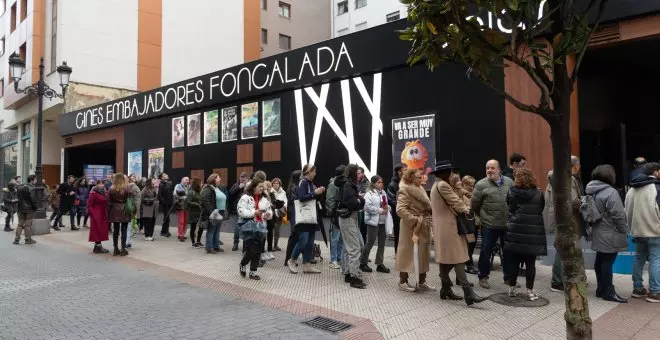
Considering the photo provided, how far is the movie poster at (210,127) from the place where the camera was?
54.6 feet

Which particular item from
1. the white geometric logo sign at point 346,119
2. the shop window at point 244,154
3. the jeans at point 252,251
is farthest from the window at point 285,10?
the jeans at point 252,251

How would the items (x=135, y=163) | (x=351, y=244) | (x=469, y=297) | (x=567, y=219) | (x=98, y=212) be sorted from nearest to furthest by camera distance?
(x=567, y=219), (x=469, y=297), (x=351, y=244), (x=98, y=212), (x=135, y=163)

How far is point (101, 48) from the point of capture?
85.8ft

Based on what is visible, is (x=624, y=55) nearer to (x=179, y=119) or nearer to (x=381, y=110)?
(x=381, y=110)

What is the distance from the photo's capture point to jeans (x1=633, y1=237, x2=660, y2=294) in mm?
5965

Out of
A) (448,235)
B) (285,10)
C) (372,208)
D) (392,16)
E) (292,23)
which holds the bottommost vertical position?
(448,235)

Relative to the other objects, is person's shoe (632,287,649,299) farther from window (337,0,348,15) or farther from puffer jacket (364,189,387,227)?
window (337,0,348,15)

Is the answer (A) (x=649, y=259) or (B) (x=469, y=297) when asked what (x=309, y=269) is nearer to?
(B) (x=469, y=297)

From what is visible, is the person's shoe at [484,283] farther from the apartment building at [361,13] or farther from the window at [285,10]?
the window at [285,10]

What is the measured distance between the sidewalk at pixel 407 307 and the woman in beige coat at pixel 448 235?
26 cm

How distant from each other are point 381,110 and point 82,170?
69.8ft

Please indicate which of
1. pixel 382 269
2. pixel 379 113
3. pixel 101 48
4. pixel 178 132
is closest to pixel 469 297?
pixel 382 269

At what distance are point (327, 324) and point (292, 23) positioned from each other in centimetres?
3746

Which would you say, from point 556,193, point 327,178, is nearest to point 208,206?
point 327,178
